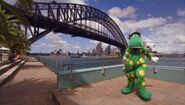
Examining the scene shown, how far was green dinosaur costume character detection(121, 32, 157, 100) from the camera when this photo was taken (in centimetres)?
696

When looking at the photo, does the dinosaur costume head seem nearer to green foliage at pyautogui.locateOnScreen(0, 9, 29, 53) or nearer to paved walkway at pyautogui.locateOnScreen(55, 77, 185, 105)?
paved walkway at pyautogui.locateOnScreen(55, 77, 185, 105)

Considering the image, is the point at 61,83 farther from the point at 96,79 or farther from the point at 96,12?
the point at 96,12

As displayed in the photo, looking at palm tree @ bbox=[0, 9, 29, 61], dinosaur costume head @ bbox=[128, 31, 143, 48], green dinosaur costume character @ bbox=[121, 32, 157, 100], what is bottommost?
green dinosaur costume character @ bbox=[121, 32, 157, 100]

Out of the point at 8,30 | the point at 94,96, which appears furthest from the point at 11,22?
the point at 94,96

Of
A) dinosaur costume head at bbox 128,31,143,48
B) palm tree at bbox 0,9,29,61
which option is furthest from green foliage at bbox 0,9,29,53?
dinosaur costume head at bbox 128,31,143,48

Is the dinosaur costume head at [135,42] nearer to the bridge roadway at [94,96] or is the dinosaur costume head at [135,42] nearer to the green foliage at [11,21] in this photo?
the bridge roadway at [94,96]

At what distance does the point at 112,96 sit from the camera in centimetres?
710

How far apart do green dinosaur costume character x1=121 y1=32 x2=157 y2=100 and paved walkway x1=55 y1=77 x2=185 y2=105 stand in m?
0.35

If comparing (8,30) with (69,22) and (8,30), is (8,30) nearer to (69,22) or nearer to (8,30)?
(8,30)

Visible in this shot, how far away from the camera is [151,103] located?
633 centimetres

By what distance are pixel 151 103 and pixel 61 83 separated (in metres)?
3.37

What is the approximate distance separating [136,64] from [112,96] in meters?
1.39

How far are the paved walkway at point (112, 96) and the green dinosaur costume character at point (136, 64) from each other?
0.35 metres

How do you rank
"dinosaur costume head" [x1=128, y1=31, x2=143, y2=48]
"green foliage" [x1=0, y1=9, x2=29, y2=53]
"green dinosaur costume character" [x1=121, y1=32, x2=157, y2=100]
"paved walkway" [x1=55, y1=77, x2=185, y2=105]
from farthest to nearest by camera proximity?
"green foliage" [x1=0, y1=9, x2=29, y2=53] < "dinosaur costume head" [x1=128, y1=31, x2=143, y2=48] < "green dinosaur costume character" [x1=121, y1=32, x2=157, y2=100] < "paved walkway" [x1=55, y1=77, x2=185, y2=105]
